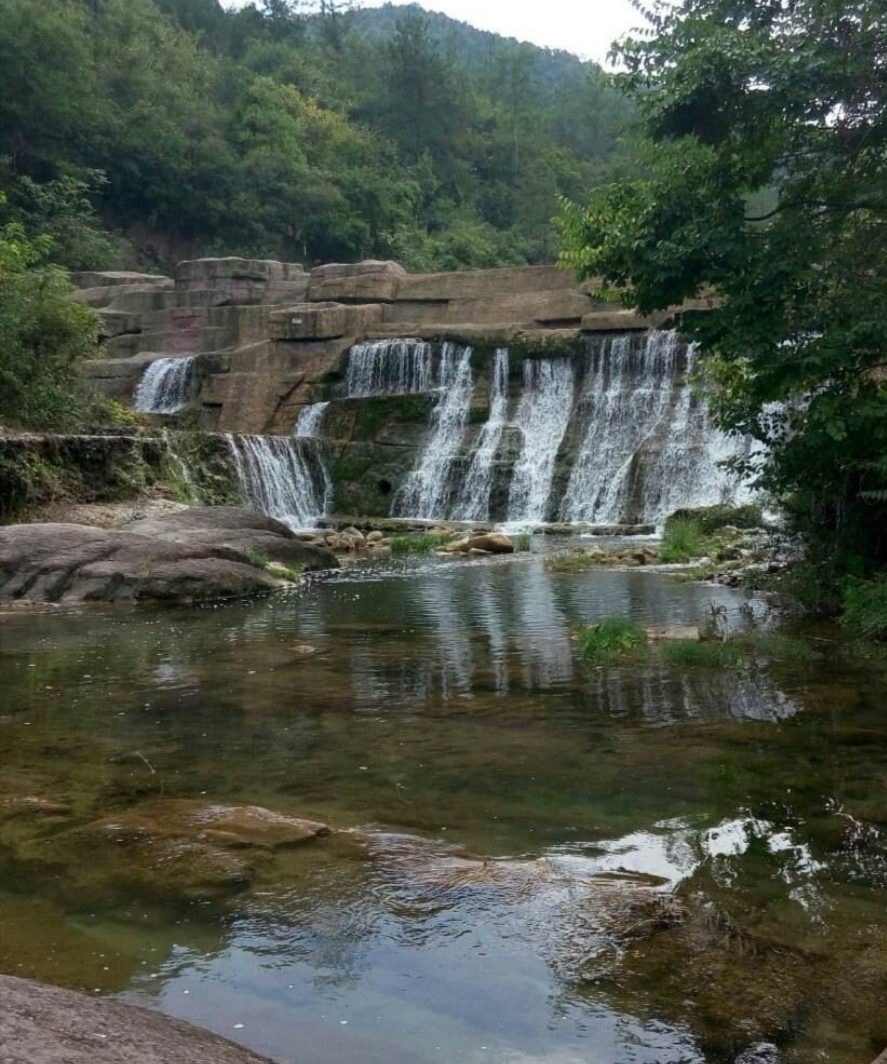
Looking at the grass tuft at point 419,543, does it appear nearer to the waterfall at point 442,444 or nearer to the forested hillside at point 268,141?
the waterfall at point 442,444

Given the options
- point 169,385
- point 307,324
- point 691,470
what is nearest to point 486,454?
point 691,470

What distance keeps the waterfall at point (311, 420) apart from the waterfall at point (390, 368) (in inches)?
37.1

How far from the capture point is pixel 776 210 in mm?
8695

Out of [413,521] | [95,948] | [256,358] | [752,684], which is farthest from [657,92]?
[256,358]

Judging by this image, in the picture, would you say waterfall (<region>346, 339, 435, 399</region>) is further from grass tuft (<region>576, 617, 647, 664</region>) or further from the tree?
grass tuft (<region>576, 617, 647, 664</region>)

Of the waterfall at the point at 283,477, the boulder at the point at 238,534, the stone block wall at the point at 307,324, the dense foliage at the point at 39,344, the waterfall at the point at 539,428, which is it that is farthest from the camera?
the stone block wall at the point at 307,324

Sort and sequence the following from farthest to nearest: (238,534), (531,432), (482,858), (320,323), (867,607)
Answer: (320,323), (531,432), (238,534), (867,607), (482,858)

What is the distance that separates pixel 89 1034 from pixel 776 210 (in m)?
7.99

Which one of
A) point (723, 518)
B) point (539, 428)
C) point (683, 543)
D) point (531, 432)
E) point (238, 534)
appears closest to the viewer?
point (238, 534)

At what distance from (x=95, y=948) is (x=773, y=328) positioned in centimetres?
672

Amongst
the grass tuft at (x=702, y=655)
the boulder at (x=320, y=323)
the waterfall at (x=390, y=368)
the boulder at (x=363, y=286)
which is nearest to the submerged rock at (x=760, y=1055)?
the grass tuft at (x=702, y=655)

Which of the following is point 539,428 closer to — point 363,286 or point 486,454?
point 486,454

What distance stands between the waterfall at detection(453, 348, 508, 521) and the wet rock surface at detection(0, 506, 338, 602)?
12144 millimetres

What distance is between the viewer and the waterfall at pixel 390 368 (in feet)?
98.6
